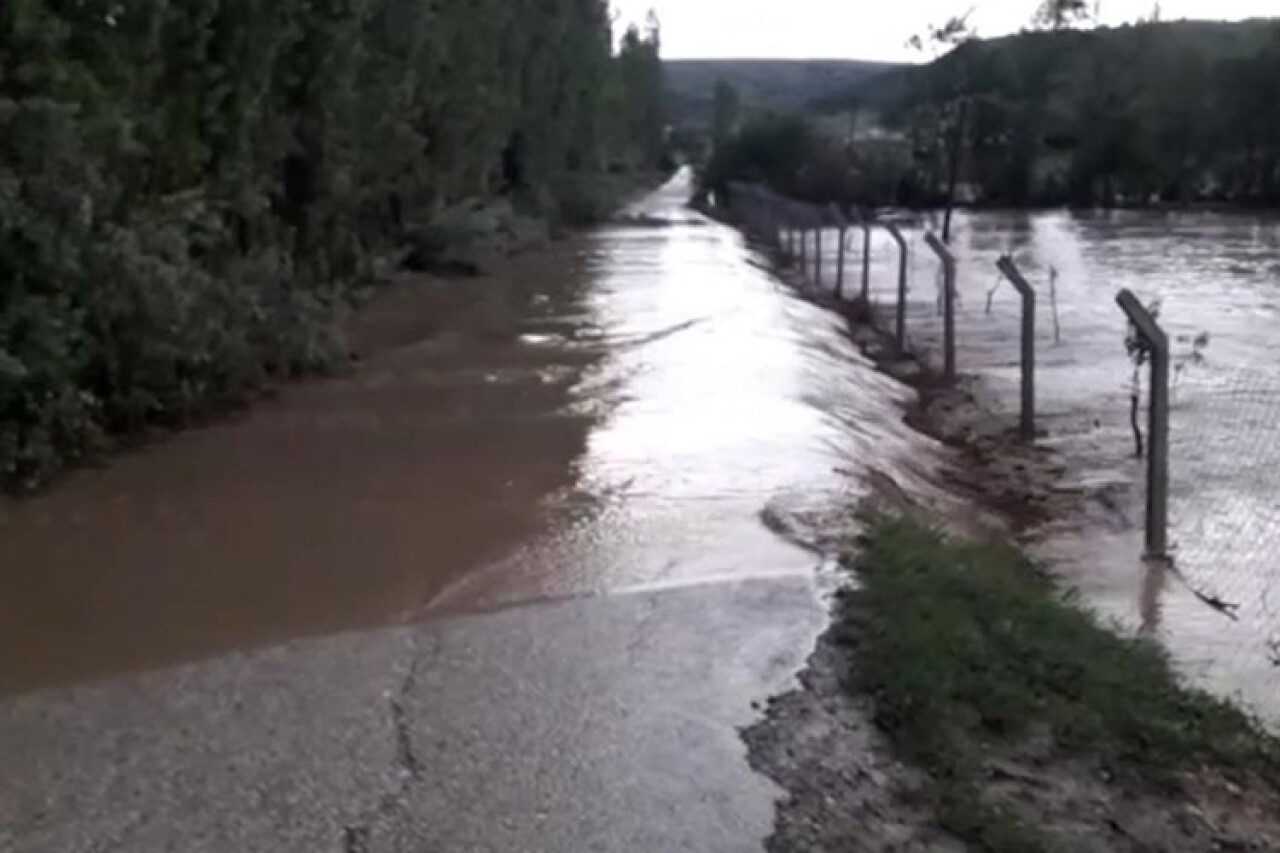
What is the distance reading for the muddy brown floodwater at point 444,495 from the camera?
920 centimetres

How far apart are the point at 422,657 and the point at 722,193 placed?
7201 cm

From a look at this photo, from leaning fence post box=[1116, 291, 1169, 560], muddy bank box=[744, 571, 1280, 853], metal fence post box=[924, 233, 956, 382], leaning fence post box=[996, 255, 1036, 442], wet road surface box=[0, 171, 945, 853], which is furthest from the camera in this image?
Answer: metal fence post box=[924, 233, 956, 382]

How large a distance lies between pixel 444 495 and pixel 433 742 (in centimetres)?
527

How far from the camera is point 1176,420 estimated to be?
1783cm

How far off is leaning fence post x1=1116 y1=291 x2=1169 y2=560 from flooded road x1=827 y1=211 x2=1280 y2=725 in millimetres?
204

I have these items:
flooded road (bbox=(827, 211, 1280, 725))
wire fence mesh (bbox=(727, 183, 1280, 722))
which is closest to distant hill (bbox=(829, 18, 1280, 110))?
wire fence mesh (bbox=(727, 183, 1280, 722))

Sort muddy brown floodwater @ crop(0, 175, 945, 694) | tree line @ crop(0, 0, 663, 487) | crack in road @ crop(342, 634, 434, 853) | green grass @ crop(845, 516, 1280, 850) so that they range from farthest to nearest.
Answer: tree line @ crop(0, 0, 663, 487), muddy brown floodwater @ crop(0, 175, 945, 694), green grass @ crop(845, 516, 1280, 850), crack in road @ crop(342, 634, 434, 853)

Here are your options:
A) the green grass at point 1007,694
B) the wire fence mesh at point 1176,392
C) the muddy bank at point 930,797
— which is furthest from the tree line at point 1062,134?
the muddy bank at point 930,797

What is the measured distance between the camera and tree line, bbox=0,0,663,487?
12266mm

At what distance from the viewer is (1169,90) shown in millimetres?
78500

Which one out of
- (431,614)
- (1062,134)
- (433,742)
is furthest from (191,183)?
(1062,134)

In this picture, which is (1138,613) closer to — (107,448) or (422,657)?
(422,657)

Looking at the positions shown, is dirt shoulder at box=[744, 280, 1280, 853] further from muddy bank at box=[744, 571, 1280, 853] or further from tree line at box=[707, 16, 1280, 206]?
tree line at box=[707, 16, 1280, 206]

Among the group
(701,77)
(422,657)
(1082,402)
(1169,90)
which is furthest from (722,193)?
(701,77)
